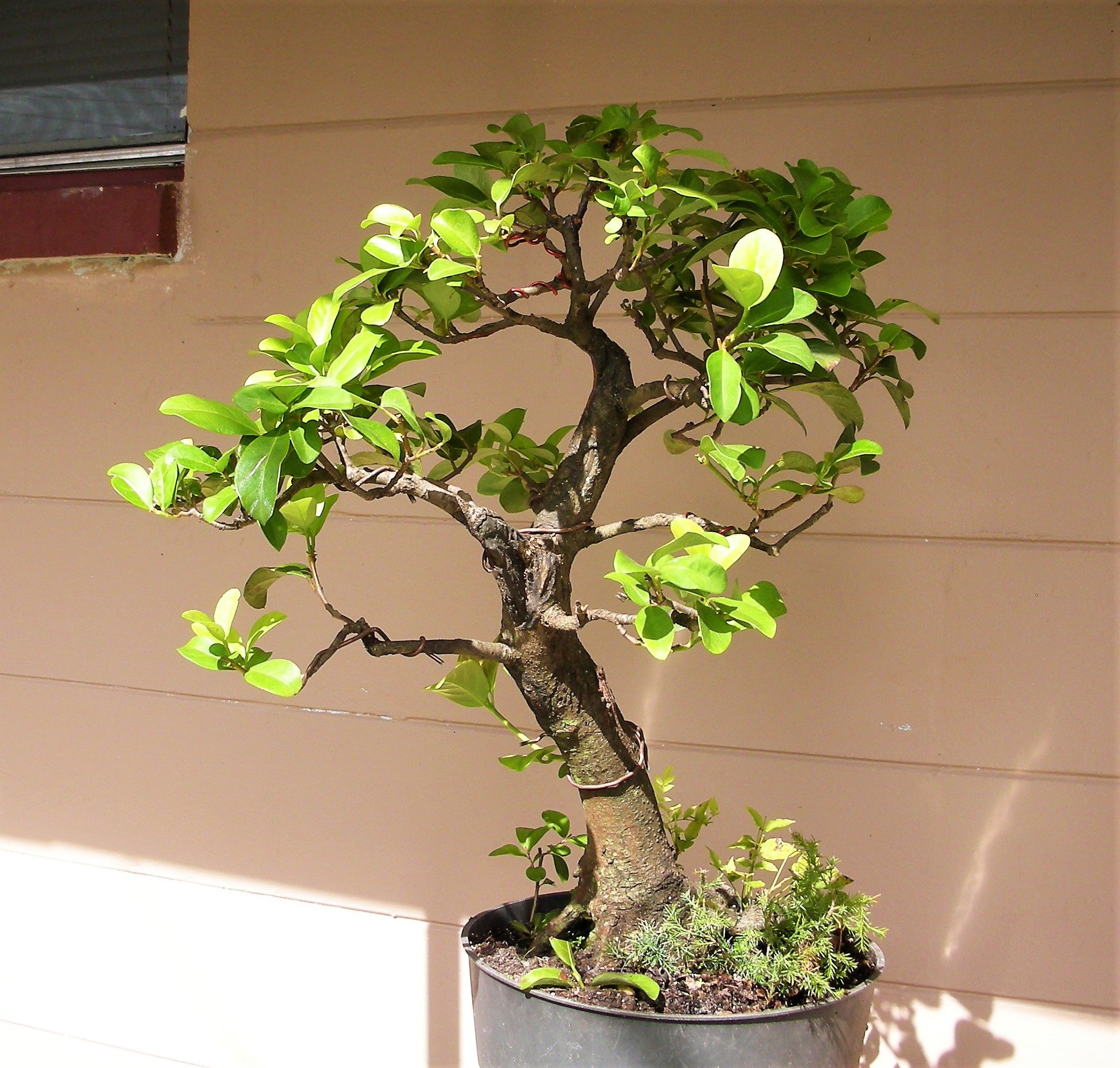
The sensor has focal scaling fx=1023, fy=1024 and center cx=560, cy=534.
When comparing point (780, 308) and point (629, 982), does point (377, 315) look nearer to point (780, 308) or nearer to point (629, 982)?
point (780, 308)

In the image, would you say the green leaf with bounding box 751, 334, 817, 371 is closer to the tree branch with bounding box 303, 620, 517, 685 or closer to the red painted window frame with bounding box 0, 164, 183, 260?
the tree branch with bounding box 303, 620, 517, 685

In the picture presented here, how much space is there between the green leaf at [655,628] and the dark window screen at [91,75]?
1.28 metres

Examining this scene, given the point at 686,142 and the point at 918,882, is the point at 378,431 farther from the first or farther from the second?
the point at 918,882

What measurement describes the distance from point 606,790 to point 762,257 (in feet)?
1.72

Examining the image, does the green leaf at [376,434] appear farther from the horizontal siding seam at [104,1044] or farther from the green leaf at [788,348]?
the horizontal siding seam at [104,1044]

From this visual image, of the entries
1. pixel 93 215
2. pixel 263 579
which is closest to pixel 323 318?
pixel 263 579

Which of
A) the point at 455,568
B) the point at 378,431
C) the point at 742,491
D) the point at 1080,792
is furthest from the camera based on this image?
the point at 455,568

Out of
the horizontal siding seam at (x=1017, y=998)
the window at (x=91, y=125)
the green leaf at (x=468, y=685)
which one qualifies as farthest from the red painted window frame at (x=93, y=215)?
the horizontal siding seam at (x=1017, y=998)

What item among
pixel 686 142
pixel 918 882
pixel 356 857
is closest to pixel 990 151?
pixel 686 142

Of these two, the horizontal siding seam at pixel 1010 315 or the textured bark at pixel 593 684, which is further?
the horizontal siding seam at pixel 1010 315

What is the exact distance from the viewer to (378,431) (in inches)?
29.6

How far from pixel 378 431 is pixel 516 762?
0.46 meters

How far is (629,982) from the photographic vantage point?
91cm

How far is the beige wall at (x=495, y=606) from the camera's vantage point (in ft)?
4.20
